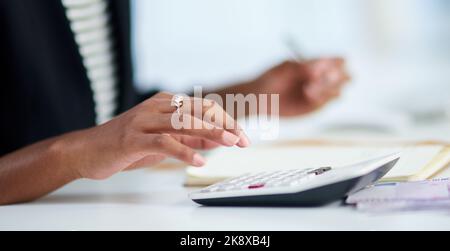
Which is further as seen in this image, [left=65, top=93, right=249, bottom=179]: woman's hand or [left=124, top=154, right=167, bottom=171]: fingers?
[left=124, top=154, right=167, bottom=171]: fingers

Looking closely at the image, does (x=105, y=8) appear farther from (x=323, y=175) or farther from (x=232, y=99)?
(x=323, y=175)

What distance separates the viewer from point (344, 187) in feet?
2.26

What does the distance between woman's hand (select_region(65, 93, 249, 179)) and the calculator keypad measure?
0.11ft

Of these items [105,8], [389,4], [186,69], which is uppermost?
[389,4]

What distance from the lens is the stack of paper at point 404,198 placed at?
683mm

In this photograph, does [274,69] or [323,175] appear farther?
[274,69]

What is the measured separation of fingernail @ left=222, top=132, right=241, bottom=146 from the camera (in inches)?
29.2

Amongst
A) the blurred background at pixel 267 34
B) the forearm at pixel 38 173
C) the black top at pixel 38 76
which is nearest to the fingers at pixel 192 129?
the forearm at pixel 38 173

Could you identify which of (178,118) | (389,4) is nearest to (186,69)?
(389,4)

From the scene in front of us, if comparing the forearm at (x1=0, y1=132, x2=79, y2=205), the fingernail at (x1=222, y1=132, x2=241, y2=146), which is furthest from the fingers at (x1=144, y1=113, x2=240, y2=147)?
the forearm at (x1=0, y1=132, x2=79, y2=205)

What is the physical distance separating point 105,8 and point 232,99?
11.7 inches

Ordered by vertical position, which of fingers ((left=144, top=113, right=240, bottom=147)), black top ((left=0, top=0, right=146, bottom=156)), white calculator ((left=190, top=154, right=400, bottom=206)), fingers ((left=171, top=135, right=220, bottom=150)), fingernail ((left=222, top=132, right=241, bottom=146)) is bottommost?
white calculator ((left=190, top=154, right=400, bottom=206))

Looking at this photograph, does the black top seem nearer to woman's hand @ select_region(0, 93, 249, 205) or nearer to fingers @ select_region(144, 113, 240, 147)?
woman's hand @ select_region(0, 93, 249, 205)

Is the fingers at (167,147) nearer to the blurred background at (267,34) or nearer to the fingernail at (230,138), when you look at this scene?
the fingernail at (230,138)
